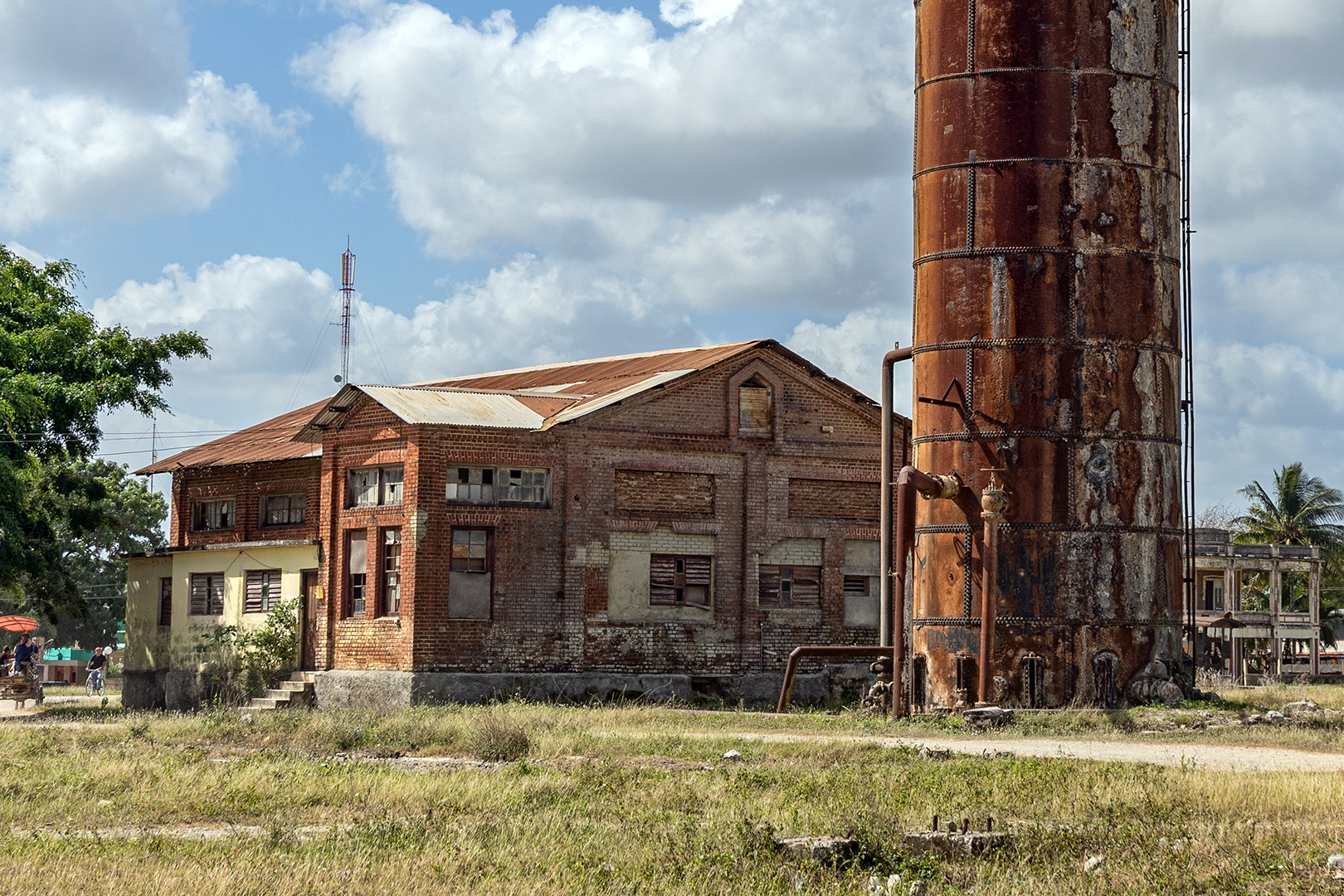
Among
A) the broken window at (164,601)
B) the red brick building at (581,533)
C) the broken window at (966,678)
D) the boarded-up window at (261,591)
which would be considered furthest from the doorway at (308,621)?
the broken window at (966,678)

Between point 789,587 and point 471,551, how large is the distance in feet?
20.4

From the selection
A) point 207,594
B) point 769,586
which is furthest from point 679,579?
point 207,594

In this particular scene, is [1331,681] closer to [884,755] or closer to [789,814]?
[884,755]

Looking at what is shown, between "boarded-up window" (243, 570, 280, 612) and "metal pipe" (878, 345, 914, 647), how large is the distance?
12.2 m

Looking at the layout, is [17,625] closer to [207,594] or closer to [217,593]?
[207,594]

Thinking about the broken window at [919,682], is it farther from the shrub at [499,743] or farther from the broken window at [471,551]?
the broken window at [471,551]

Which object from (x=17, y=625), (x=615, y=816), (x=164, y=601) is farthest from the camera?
(x=17, y=625)

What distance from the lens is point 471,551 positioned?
91.4 ft

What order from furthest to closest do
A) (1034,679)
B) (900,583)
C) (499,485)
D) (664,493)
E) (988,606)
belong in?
(664,493)
(499,485)
(900,583)
(1034,679)
(988,606)

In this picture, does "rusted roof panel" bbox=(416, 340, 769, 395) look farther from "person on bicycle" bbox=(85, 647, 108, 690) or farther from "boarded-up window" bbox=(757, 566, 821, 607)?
"person on bicycle" bbox=(85, 647, 108, 690)

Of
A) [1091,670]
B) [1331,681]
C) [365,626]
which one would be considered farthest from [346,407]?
[1331,681]

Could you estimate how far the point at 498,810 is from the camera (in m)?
12.7

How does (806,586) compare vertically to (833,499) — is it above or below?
below

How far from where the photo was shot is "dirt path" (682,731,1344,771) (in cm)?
1664
